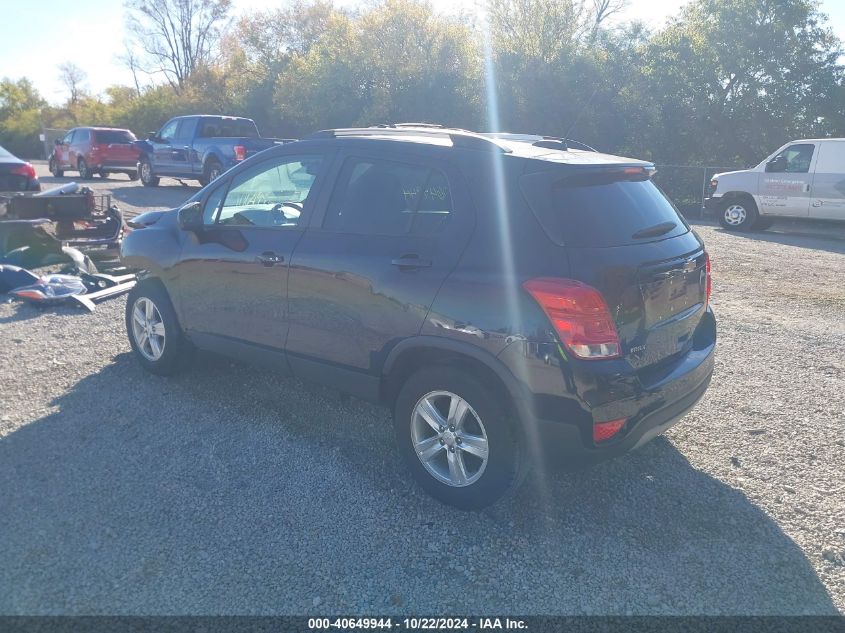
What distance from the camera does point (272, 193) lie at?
4.64m

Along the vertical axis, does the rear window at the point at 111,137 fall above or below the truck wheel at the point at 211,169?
above

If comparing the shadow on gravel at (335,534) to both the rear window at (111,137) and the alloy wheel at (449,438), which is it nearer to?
the alloy wheel at (449,438)

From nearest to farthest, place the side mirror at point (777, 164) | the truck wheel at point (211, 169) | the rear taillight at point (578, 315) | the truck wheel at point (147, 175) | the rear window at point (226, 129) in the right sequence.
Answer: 1. the rear taillight at point (578, 315)
2. the side mirror at point (777, 164)
3. the truck wheel at point (211, 169)
4. the rear window at point (226, 129)
5. the truck wheel at point (147, 175)

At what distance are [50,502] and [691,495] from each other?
3.36 m

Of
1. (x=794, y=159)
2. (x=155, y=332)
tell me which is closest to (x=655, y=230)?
(x=155, y=332)

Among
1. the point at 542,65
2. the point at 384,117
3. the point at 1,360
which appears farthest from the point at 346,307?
the point at 384,117

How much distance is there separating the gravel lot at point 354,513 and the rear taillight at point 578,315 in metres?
0.98

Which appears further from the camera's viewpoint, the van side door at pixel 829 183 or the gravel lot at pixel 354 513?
the van side door at pixel 829 183

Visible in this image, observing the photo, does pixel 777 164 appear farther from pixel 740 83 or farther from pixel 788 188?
pixel 740 83

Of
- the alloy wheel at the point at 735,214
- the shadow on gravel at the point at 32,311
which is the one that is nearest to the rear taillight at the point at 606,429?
the shadow on gravel at the point at 32,311

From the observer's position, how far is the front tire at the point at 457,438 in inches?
134

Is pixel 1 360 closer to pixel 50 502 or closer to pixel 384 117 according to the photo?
pixel 50 502

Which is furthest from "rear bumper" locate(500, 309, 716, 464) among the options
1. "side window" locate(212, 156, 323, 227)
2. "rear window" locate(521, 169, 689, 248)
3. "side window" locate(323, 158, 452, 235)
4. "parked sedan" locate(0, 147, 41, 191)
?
"parked sedan" locate(0, 147, 41, 191)

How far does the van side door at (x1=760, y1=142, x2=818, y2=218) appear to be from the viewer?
14.1 m
